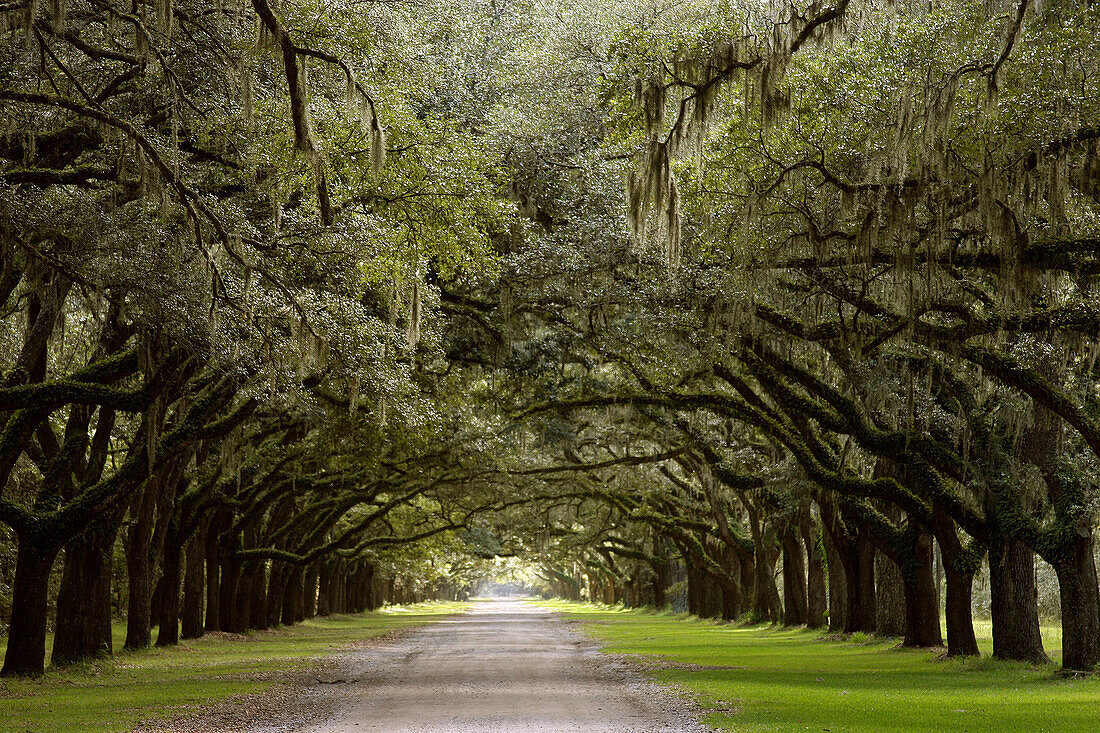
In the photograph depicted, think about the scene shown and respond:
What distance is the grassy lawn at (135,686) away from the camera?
39.3 feet

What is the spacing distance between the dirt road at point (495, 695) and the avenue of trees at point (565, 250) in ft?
12.6

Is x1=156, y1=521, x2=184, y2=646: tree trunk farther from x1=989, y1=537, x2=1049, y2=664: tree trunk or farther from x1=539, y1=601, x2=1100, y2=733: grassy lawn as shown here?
x1=989, y1=537, x2=1049, y2=664: tree trunk

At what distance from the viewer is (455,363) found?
Answer: 2122cm

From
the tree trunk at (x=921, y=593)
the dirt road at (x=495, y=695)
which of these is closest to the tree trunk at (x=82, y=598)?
the dirt road at (x=495, y=695)

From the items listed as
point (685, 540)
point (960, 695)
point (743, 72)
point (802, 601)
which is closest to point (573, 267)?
point (743, 72)

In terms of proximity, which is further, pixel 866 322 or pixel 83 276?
pixel 866 322

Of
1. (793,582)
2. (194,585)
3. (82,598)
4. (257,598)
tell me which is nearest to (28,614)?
(82,598)

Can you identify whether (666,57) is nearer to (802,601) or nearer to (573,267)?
(573,267)

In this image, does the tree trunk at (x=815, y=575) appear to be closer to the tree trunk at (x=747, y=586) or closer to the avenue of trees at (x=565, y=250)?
the tree trunk at (x=747, y=586)

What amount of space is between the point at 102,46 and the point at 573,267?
24.1ft

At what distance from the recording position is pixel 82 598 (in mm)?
18625

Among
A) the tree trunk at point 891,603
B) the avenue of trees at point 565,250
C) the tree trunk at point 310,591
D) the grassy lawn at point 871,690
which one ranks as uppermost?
the avenue of trees at point 565,250

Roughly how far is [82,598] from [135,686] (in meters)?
3.50

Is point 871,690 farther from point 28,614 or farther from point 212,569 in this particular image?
point 212,569
